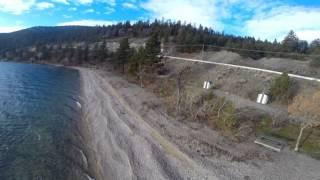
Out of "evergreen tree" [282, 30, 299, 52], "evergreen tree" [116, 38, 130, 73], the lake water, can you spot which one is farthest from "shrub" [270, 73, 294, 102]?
"evergreen tree" [282, 30, 299, 52]

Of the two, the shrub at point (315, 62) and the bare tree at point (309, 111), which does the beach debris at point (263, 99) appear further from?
the shrub at point (315, 62)

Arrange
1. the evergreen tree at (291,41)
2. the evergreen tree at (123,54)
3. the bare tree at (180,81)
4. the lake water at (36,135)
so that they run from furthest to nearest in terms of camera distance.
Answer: the evergreen tree at (291,41) → the evergreen tree at (123,54) → the bare tree at (180,81) → the lake water at (36,135)

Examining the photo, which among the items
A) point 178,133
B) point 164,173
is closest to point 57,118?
point 178,133

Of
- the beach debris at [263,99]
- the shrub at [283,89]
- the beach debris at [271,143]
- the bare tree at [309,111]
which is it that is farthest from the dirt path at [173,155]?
the shrub at [283,89]

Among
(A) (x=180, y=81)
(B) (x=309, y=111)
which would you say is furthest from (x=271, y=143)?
(A) (x=180, y=81)

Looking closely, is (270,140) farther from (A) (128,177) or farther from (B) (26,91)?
(B) (26,91)

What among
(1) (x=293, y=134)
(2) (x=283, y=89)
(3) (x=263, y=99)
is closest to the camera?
(1) (x=293, y=134)

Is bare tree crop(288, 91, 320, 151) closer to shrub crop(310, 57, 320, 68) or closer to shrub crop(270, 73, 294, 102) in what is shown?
shrub crop(270, 73, 294, 102)

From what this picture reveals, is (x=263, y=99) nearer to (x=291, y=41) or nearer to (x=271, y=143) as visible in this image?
(x=271, y=143)
